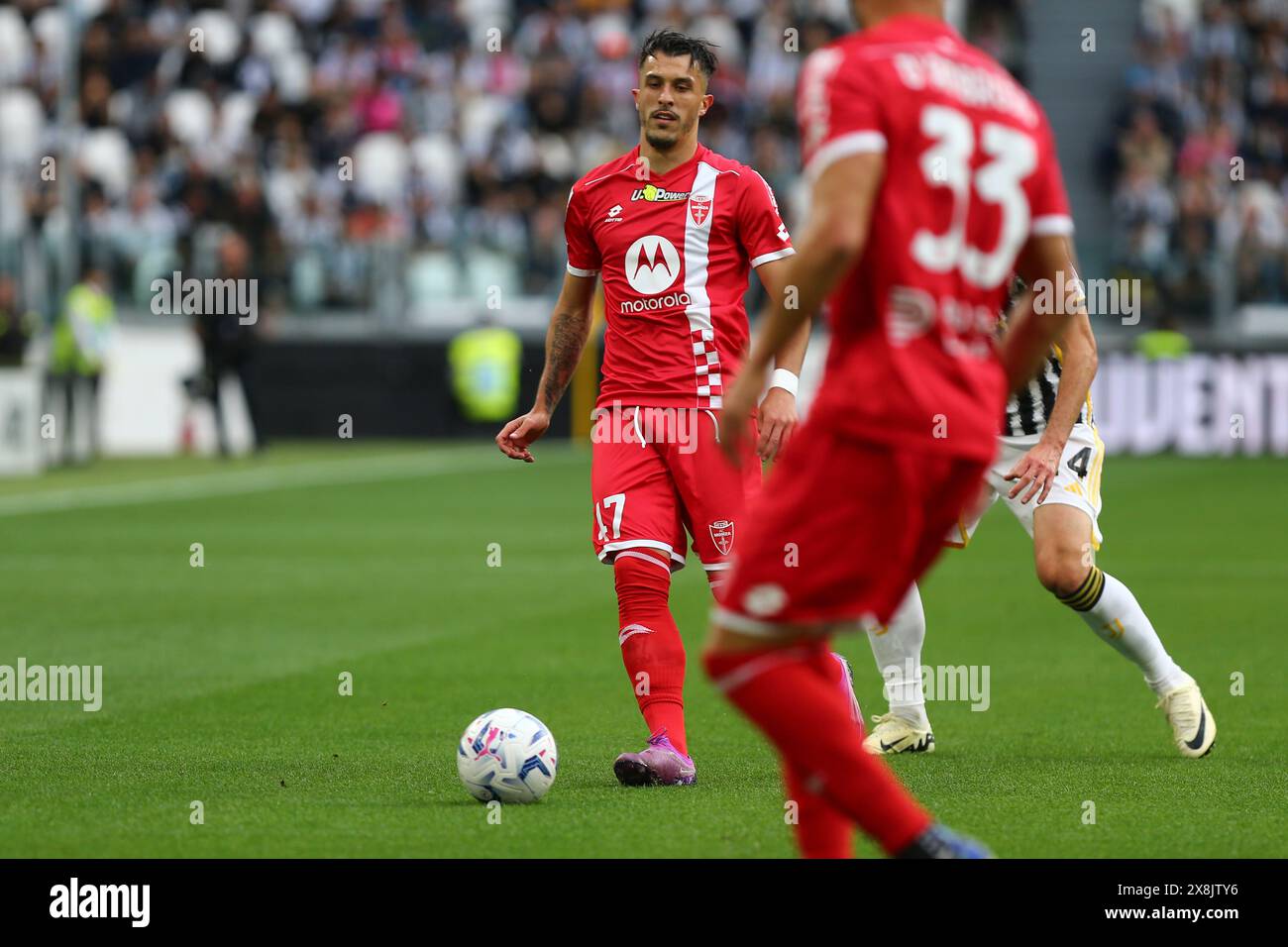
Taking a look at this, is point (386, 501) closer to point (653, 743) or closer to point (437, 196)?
point (437, 196)

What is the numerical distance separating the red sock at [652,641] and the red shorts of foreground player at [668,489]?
0.06 metres

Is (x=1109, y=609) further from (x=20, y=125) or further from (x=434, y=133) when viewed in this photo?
(x=20, y=125)

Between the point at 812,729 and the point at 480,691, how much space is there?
4853mm

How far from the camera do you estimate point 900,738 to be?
7.84 meters

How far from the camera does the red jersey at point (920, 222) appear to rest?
449 cm

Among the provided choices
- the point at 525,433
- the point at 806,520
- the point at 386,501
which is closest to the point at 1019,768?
the point at 525,433

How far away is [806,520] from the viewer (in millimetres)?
4508

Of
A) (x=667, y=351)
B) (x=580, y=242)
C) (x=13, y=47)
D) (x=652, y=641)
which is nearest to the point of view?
(x=652, y=641)

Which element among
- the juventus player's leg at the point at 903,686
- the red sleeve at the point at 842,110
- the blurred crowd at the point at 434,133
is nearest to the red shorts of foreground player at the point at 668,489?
the juventus player's leg at the point at 903,686

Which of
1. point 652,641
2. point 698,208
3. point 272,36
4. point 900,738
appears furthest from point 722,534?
point 272,36

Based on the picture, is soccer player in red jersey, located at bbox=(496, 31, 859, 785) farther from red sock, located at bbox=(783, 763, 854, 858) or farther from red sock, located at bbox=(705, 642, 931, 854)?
red sock, located at bbox=(705, 642, 931, 854)

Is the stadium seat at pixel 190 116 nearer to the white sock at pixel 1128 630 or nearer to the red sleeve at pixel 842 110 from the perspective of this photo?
the white sock at pixel 1128 630

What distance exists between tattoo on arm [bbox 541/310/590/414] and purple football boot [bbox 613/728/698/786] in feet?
4.21
